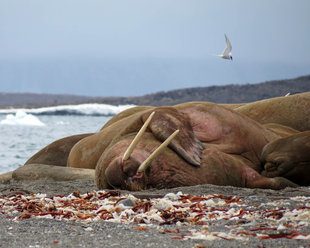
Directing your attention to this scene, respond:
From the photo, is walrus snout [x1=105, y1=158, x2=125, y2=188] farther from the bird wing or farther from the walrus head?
the bird wing

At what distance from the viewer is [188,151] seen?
5.73m

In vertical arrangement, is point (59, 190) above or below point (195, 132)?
below

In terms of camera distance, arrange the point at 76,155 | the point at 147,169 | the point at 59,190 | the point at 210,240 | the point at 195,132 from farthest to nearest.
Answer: the point at 76,155 → the point at 195,132 → the point at 59,190 → the point at 147,169 → the point at 210,240

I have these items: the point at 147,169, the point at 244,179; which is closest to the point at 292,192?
the point at 244,179

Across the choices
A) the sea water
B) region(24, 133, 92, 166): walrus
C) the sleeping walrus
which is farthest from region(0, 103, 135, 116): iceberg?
the sleeping walrus

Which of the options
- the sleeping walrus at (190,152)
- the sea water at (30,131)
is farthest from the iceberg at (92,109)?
the sleeping walrus at (190,152)

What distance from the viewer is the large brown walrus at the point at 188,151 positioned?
5277 millimetres

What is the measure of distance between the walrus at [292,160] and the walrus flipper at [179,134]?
85cm

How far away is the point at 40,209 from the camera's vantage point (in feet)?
13.9

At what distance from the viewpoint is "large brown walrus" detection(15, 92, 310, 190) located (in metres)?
5.28

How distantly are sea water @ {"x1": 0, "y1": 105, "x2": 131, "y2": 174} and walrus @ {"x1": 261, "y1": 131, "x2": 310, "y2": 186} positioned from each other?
949cm

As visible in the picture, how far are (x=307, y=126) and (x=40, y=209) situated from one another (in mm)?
5370

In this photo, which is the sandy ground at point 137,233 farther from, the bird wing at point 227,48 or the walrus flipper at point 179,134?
the bird wing at point 227,48

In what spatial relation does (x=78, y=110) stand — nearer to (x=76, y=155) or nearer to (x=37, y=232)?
(x=76, y=155)
